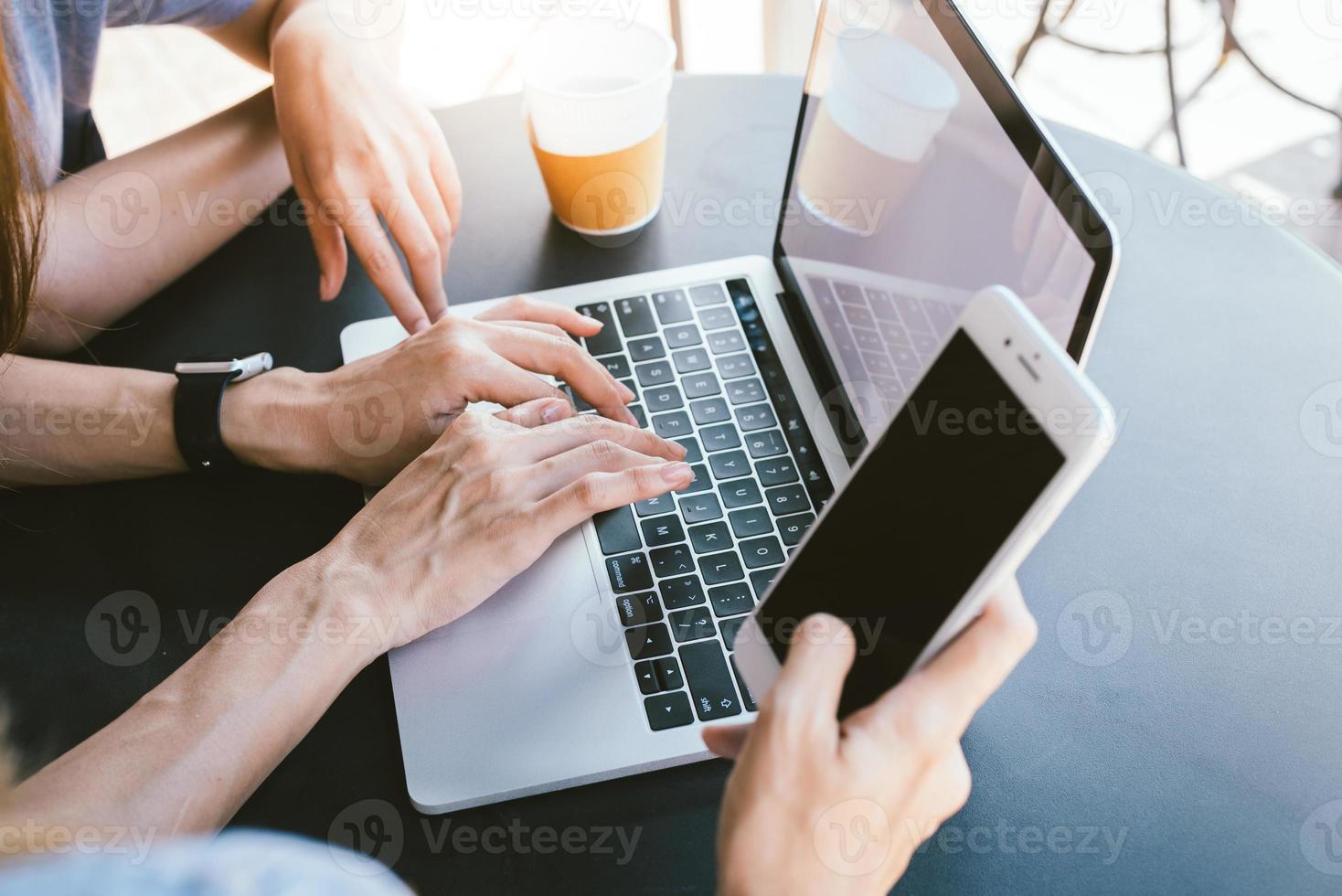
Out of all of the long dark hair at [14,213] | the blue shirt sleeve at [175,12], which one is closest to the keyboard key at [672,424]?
the long dark hair at [14,213]

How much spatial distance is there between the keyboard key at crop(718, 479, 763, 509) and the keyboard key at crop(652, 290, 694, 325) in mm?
187

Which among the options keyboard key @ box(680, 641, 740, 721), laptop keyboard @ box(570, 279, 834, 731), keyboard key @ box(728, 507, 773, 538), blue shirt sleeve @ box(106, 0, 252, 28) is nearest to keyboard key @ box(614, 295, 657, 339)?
laptop keyboard @ box(570, 279, 834, 731)

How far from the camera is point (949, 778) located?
1.59 feet

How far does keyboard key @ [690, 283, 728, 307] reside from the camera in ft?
2.86

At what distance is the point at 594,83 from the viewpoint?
924 mm

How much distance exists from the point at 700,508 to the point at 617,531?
0.06 m

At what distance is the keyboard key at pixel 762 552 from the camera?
69cm

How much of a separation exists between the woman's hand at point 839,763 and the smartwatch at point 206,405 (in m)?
→ 0.51

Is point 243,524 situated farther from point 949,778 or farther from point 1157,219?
point 1157,219

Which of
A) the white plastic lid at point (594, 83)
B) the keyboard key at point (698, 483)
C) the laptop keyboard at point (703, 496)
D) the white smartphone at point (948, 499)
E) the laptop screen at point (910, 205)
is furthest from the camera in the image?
the white plastic lid at point (594, 83)

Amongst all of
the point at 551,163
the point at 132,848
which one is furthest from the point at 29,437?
the point at 551,163

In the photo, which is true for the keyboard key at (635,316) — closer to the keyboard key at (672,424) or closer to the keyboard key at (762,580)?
the keyboard key at (672,424)

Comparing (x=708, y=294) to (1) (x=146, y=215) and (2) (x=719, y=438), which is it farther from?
(1) (x=146, y=215)

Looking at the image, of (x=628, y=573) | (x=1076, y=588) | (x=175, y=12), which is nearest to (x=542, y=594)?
(x=628, y=573)
